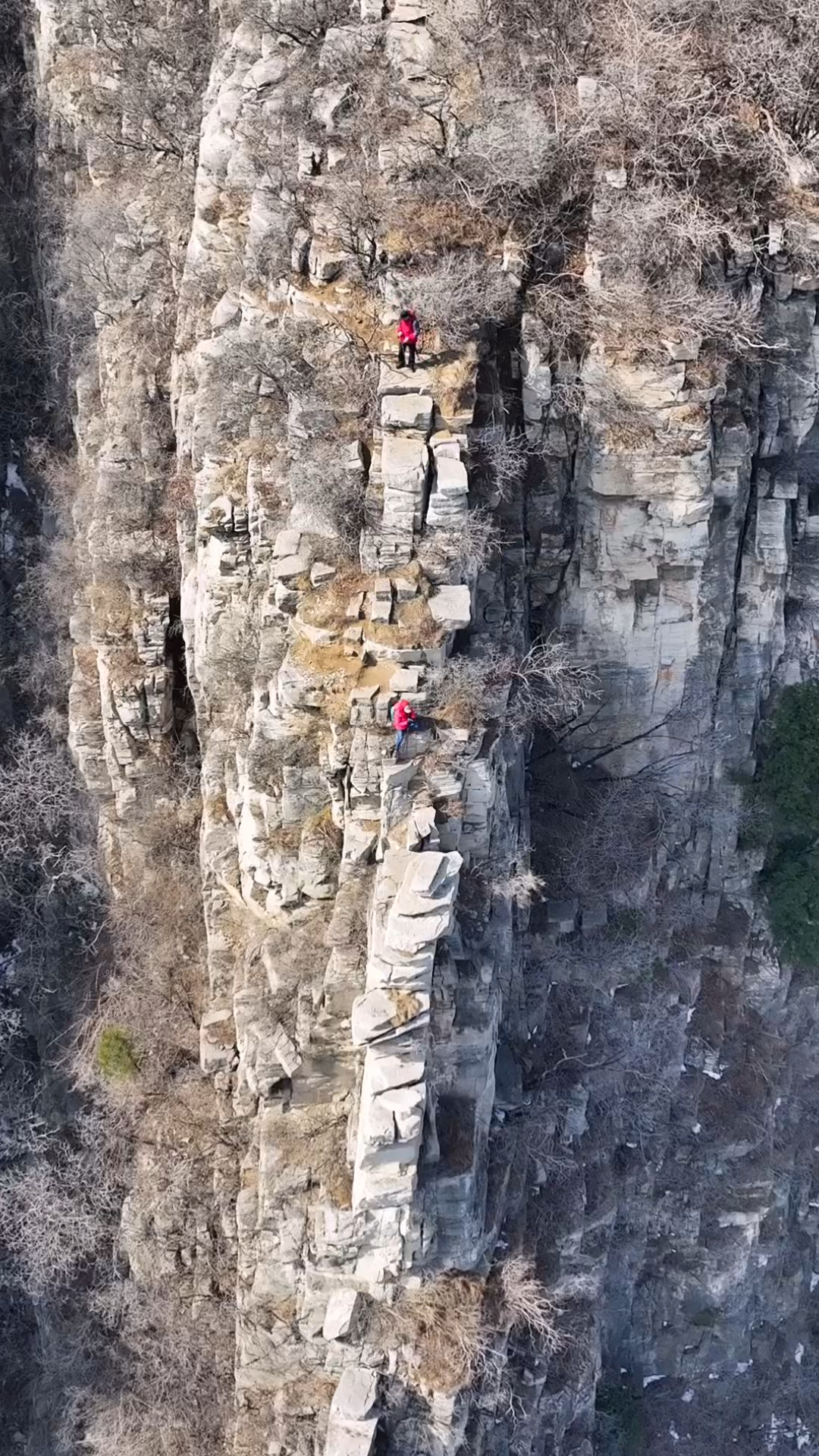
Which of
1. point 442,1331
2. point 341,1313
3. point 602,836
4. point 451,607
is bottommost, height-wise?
point 442,1331

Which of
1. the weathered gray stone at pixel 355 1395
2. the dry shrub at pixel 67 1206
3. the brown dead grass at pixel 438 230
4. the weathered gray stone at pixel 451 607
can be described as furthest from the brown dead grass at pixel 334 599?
the dry shrub at pixel 67 1206

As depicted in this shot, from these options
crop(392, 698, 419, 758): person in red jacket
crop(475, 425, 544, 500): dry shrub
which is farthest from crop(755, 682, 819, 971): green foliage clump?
crop(392, 698, 419, 758): person in red jacket

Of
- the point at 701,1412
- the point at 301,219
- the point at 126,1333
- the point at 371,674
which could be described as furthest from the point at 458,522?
the point at 701,1412

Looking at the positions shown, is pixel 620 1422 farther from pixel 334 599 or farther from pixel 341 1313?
pixel 334 599

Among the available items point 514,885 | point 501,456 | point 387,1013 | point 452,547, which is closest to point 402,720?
point 452,547

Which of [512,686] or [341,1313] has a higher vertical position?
[512,686]

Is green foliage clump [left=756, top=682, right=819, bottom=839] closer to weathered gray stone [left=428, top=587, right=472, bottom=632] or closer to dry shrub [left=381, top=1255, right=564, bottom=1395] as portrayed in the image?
weathered gray stone [left=428, top=587, right=472, bottom=632]

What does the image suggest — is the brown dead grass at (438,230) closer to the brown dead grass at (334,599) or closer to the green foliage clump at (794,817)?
the brown dead grass at (334,599)
